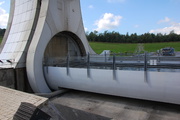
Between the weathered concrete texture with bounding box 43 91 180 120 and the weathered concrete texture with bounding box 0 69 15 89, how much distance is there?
12.3 feet

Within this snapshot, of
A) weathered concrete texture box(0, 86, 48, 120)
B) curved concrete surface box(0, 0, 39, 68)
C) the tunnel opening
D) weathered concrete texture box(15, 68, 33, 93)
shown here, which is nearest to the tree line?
the tunnel opening

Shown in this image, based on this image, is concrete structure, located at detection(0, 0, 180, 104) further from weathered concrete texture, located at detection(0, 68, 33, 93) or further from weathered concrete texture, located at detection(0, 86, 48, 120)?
weathered concrete texture, located at detection(0, 86, 48, 120)

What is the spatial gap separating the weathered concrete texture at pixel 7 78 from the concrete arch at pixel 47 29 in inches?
45.9

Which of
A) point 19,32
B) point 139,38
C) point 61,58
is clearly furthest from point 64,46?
point 139,38

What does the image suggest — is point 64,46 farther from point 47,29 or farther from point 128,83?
point 128,83

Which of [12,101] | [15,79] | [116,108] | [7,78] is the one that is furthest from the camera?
[15,79]

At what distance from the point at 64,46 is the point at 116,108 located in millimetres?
9963

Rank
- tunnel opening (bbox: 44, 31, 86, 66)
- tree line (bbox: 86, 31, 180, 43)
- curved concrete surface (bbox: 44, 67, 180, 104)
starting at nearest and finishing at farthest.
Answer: curved concrete surface (bbox: 44, 67, 180, 104) → tunnel opening (bbox: 44, 31, 86, 66) → tree line (bbox: 86, 31, 180, 43)

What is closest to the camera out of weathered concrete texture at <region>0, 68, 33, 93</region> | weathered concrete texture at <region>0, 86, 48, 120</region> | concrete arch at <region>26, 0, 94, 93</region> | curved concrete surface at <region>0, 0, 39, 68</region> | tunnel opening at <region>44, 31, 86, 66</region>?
weathered concrete texture at <region>0, 86, 48, 120</region>

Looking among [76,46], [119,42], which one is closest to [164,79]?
[76,46]

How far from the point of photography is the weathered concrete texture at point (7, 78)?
33.2ft

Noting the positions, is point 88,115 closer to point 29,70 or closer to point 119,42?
point 29,70

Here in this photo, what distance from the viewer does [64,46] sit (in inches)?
623

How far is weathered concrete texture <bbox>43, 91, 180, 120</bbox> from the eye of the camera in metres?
6.60
